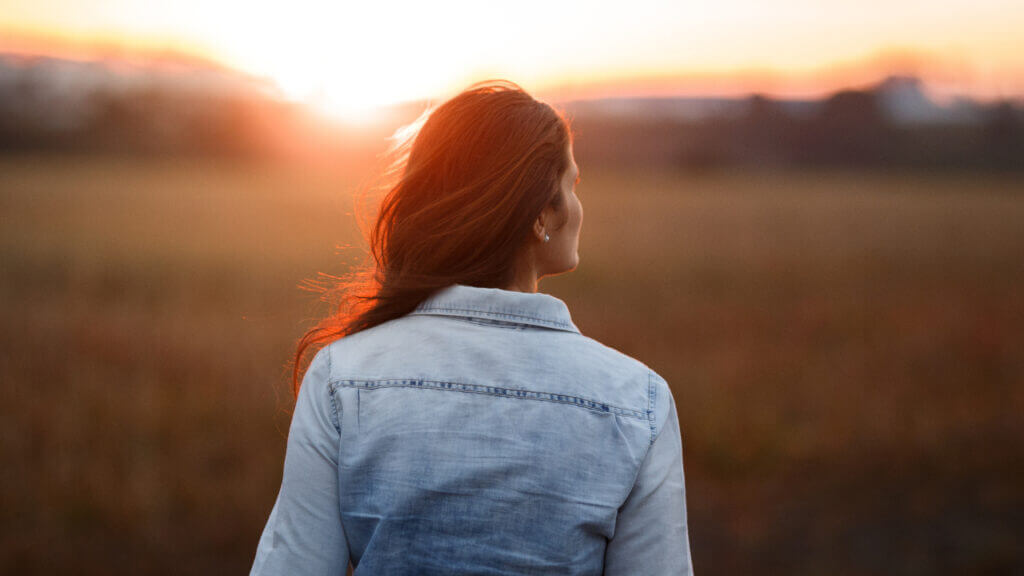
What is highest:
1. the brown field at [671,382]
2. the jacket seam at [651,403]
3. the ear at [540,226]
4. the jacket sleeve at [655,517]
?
the ear at [540,226]

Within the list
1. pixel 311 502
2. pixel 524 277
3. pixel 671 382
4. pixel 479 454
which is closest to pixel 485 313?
pixel 524 277

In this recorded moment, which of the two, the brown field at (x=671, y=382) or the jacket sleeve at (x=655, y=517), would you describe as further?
the brown field at (x=671, y=382)

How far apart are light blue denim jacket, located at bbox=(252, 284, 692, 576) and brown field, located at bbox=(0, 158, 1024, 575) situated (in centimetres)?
207

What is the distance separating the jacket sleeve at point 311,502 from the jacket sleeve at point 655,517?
1.64ft

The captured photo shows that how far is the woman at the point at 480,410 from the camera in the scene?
1.33 meters

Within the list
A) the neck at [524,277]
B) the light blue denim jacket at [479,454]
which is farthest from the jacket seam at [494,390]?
the neck at [524,277]

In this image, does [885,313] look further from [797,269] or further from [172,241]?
[172,241]

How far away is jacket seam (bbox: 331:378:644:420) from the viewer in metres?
1.37

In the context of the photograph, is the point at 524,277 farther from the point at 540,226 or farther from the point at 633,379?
the point at 633,379

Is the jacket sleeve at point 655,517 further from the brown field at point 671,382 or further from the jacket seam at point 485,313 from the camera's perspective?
the brown field at point 671,382

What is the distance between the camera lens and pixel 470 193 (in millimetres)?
1457

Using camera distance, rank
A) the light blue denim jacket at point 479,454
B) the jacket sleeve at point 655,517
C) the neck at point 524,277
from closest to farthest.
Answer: the light blue denim jacket at point 479,454, the jacket sleeve at point 655,517, the neck at point 524,277

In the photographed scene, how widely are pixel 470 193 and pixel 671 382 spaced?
7219mm

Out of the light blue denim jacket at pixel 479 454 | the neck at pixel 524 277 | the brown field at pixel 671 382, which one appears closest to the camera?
the light blue denim jacket at pixel 479 454
